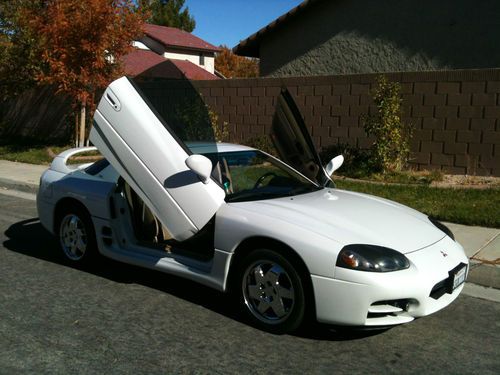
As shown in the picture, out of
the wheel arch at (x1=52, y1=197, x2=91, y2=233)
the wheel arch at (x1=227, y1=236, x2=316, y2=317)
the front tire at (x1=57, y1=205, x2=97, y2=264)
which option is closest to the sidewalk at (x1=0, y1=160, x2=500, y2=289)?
the wheel arch at (x1=227, y1=236, x2=316, y2=317)

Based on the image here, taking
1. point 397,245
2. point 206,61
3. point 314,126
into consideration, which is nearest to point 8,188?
point 314,126

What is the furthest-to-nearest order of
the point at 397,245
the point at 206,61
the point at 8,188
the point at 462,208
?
1. the point at 206,61
2. the point at 8,188
3. the point at 462,208
4. the point at 397,245

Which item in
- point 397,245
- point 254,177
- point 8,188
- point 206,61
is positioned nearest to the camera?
point 397,245

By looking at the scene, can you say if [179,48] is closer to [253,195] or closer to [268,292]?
[253,195]

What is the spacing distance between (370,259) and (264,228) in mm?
777

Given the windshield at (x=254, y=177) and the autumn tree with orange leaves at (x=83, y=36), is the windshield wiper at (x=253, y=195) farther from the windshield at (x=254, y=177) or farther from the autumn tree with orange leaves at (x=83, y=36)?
the autumn tree with orange leaves at (x=83, y=36)

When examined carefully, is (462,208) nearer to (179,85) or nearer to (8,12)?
(179,85)

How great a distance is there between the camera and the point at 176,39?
40281 mm

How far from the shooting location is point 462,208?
779 cm

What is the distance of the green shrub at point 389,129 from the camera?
10266 mm

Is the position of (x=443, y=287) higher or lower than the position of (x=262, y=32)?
lower

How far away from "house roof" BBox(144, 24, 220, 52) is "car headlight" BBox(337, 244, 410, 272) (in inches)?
1430

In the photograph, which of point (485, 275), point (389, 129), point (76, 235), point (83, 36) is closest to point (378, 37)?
point (389, 129)

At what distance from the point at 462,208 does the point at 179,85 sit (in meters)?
4.93
